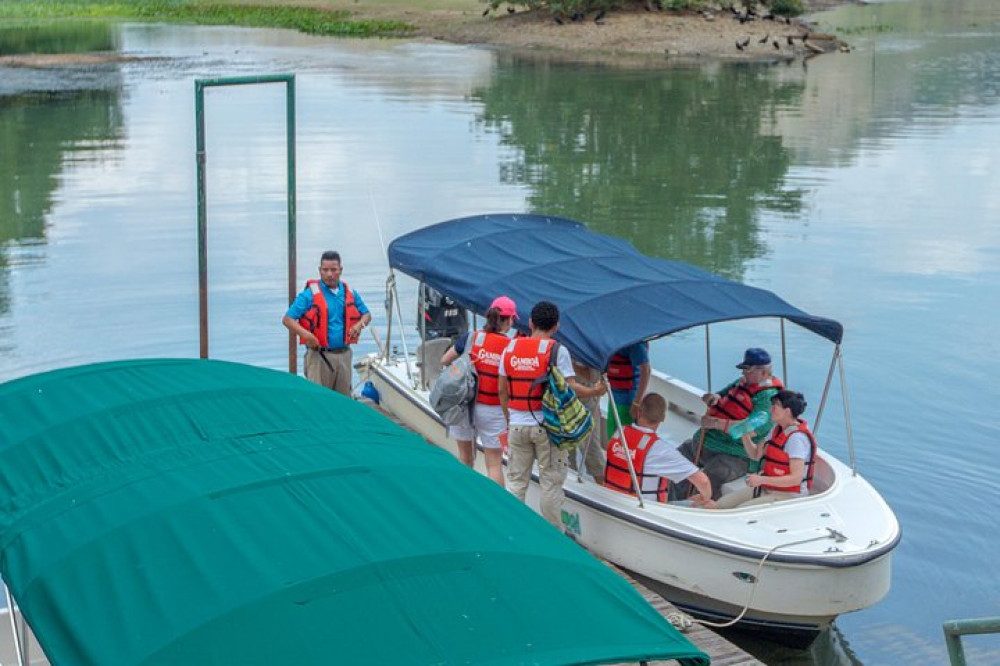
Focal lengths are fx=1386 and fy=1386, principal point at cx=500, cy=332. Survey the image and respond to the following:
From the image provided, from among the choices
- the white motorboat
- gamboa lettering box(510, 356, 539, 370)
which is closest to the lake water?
the white motorboat

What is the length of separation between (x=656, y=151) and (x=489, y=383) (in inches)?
908

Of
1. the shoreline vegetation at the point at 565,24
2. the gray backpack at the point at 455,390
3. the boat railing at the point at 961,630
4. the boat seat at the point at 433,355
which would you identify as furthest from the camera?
the shoreline vegetation at the point at 565,24

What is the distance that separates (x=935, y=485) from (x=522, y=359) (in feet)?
17.4

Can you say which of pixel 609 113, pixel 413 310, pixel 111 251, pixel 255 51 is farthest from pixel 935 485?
pixel 255 51

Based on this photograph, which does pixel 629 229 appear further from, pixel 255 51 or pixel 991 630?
pixel 255 51

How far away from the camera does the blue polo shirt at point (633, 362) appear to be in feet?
36.7

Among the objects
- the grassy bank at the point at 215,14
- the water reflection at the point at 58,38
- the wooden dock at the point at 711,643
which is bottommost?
the wooden dock at the point at 711,643

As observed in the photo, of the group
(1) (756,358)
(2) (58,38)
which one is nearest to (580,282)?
(1) (756,358)

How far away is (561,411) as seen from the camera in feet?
32.0

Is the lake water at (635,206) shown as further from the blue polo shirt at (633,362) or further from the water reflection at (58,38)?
the water reflection at (58,38)

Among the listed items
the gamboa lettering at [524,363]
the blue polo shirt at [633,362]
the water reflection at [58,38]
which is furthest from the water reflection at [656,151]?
the water reflection at [58,38]

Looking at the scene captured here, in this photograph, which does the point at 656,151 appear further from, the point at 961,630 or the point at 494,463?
the point at 961,630

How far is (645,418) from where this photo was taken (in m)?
9.88

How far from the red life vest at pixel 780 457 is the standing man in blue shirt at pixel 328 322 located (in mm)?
4144
